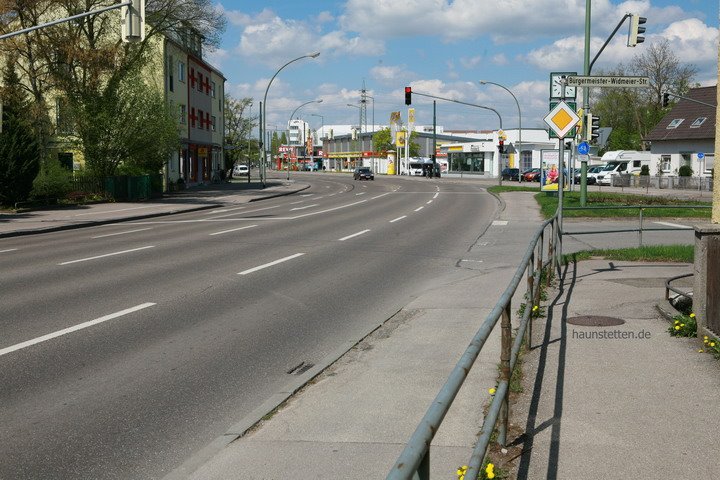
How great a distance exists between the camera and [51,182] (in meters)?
33.6

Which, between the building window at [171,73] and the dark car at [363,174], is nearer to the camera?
the building window at [171,73]

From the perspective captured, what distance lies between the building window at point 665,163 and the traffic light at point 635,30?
1768 inches

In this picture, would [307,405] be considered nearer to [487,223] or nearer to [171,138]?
[487,223]

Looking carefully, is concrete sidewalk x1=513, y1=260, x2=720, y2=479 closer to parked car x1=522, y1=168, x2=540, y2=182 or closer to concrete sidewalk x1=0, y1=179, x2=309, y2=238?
concrete sidewalk x1=0, y1=179, x2=309, y2=238

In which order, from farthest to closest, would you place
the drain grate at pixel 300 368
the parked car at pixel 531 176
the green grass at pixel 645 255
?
1. the parked car at pixel 531 176
2. the green grass at pixel 645 255
3. the drain grate at pixel 300 368

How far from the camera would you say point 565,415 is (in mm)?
5215

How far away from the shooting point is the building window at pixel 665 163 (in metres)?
67.8

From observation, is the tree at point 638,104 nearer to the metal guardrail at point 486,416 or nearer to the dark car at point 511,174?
the dark car at point 511,174

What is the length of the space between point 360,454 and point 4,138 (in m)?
29.9

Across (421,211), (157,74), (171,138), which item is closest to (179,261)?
(421,211)

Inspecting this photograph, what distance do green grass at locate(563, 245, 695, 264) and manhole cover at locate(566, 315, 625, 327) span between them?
5510 mm

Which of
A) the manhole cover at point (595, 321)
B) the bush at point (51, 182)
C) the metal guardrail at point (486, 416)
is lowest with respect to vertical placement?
the manhole cover at point (595, 321)

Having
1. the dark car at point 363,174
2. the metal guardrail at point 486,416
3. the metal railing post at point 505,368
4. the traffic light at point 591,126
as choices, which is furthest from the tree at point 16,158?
the dark car at point 363,174

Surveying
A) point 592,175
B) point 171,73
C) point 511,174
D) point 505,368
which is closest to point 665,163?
point 592,175
